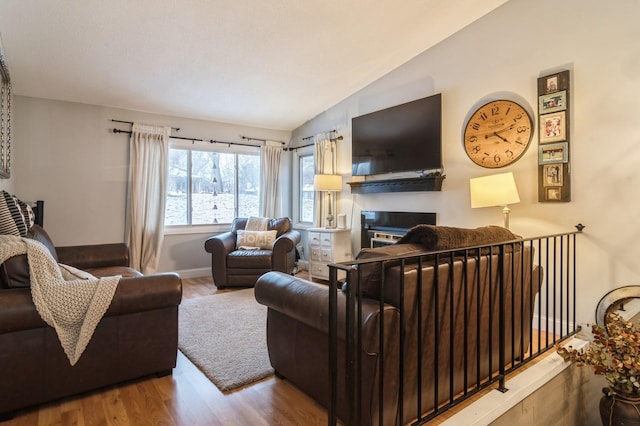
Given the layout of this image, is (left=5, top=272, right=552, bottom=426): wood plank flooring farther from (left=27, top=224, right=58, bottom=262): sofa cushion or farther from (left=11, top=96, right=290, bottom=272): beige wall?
(left=11, top=96, right=290, bottom=272): beige wall

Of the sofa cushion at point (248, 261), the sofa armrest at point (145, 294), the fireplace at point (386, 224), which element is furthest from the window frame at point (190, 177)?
the sofa armrest at point (145, 294)

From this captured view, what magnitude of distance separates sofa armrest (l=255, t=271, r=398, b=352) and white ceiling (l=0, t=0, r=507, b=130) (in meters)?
2.31

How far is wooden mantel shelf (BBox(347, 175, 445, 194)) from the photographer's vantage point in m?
3.77

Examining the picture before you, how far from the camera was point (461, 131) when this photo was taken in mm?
3598

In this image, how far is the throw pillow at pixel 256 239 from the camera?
15.6 ft

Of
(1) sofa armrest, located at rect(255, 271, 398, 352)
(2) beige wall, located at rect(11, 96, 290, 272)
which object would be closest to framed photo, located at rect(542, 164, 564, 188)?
(1) sofa armrest, located at rect(255, 271, 398, 352)

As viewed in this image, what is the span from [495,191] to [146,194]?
4196 mm

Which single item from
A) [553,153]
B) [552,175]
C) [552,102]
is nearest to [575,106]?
[552,102]

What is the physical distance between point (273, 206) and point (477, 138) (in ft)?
11.3

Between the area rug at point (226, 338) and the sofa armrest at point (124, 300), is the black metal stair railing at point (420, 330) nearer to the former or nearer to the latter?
the area rug at point (226, 338)

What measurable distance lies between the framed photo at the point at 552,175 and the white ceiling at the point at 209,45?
162 cm

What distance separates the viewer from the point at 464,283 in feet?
5.50

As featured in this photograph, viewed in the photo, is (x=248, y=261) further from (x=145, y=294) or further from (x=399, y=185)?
(x=145, y=294)

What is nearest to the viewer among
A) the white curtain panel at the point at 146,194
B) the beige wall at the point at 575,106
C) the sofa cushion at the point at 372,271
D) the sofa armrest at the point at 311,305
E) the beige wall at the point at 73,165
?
the sofa armrest at the point at 311,305
